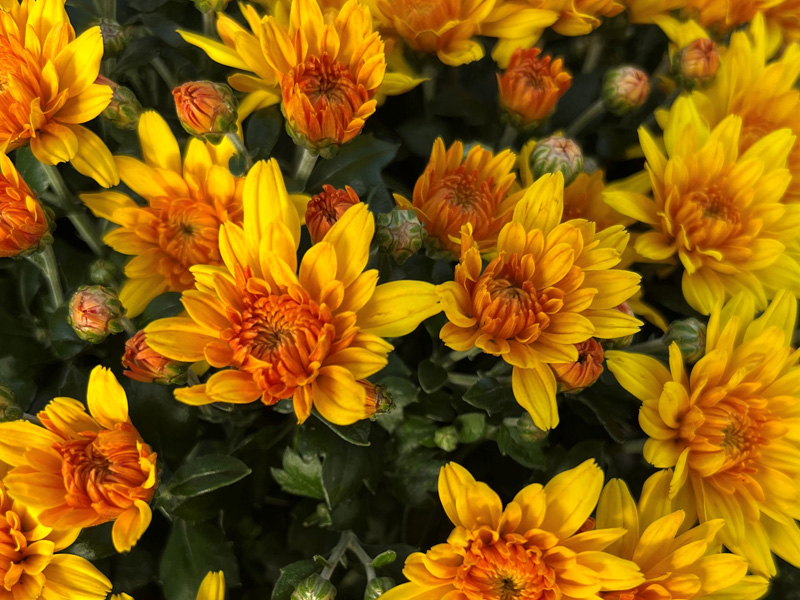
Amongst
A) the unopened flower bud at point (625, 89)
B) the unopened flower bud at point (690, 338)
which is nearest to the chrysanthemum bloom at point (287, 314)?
the unopened flower bud at point (690, 338)

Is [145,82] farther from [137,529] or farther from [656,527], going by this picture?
[656,527]

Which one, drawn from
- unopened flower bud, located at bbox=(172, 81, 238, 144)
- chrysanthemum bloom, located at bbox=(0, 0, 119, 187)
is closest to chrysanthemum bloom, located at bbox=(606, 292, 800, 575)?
unopened flower bud, located at bbox=(172, 81, 238, 144)

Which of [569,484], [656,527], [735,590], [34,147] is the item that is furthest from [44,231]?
[735,590]

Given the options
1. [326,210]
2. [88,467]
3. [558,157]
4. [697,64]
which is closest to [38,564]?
[88,467]

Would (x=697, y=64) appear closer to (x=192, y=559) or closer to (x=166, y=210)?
(x=166, y=210)

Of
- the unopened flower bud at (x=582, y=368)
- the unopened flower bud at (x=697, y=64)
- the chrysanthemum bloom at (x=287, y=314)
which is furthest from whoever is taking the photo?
the unopened flower bud at (x=697, y=64)

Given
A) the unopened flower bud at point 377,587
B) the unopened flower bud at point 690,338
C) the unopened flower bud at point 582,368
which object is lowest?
the unopened flower bud at point 377,587

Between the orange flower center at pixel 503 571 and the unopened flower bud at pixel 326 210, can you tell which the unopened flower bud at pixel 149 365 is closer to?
the unopened flower bud at pixel 326 210
